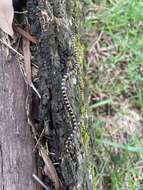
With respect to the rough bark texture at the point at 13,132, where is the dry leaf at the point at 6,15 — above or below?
above

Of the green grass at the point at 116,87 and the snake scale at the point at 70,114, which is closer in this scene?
the snake scale at the point at 70,114

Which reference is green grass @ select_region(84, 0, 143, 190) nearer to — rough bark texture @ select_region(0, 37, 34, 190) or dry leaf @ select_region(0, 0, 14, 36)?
rough bark texture @ select_region(0, 37, 34, 190)

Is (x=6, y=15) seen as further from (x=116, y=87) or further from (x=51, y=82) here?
(x=116, y=87)

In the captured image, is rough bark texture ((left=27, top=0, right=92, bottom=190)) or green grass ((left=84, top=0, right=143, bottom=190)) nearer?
rough bark texture ((left=27, top=0, right=92, bottom=190))

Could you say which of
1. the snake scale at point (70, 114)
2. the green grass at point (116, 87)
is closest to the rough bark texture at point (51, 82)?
the snake scale at point (70, 114)

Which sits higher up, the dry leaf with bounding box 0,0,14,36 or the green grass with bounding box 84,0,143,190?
the dry leaf with bounding box 0,0,14,36

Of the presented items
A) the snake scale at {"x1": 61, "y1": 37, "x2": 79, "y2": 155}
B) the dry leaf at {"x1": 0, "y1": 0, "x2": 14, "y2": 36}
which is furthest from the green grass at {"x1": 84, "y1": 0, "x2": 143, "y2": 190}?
the dry leaf at {"x1": 0, "y1": 0, "x2": 14, "y2": 36}

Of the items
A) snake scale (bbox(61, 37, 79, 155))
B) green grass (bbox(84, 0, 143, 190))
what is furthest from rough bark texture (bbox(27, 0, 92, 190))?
green grass (bbox(84, 0, 143, 190))

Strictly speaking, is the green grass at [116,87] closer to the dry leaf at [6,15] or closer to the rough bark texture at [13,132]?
the rough bark texture at [13,132]
